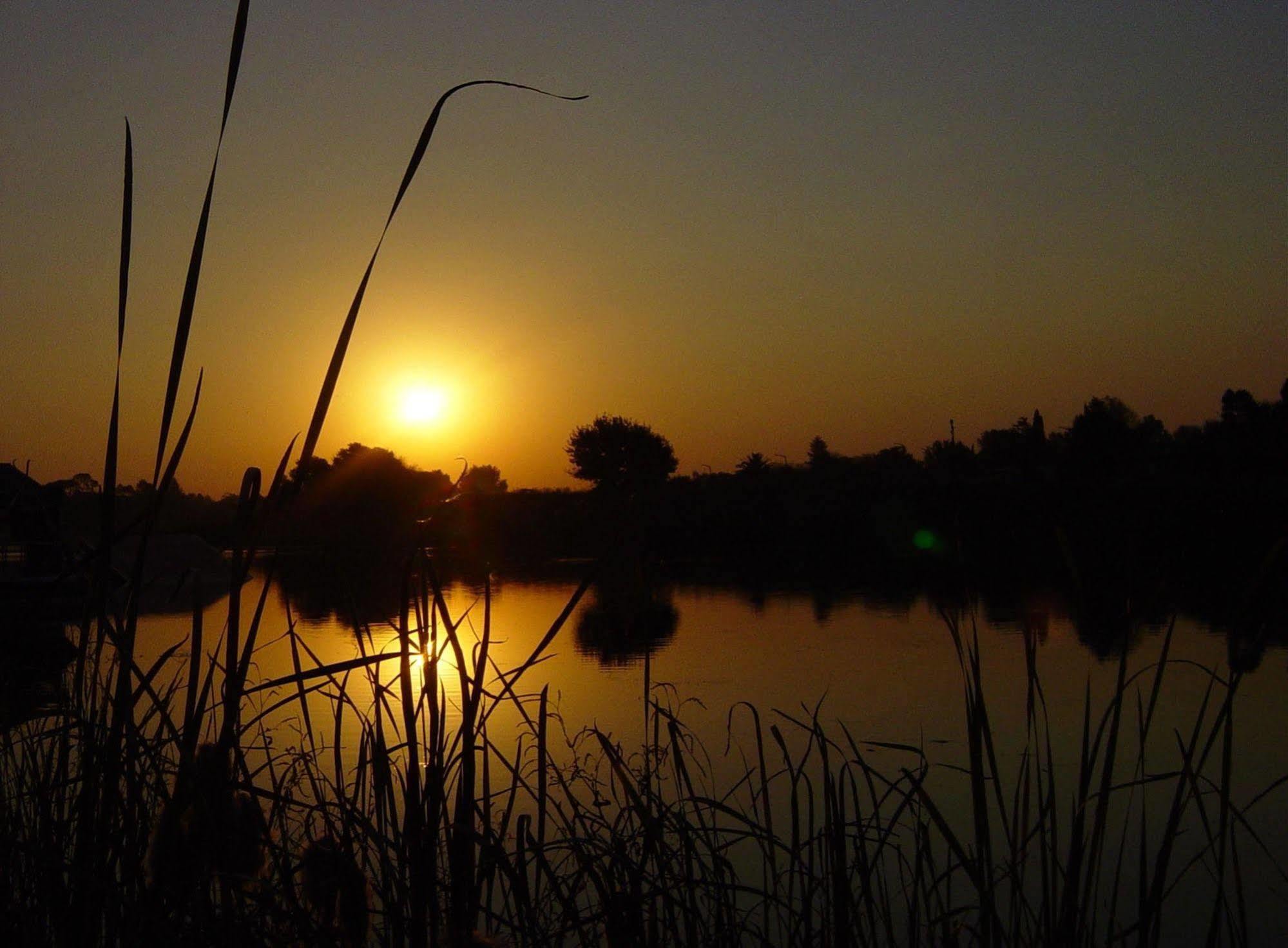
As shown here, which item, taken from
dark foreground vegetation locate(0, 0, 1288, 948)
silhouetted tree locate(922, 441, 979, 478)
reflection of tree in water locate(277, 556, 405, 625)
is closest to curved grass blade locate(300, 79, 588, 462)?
dark foreground vegetation locate(0, 0, 1288, 948)

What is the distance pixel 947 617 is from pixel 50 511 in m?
1.73

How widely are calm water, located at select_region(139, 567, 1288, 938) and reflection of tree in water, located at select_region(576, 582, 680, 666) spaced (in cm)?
5

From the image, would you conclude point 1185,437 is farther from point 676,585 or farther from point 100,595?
point 100,595

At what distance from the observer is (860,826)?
1734 millimetres

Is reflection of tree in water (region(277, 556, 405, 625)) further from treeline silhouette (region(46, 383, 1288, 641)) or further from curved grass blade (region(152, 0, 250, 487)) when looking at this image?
curved grass blade (region(152, 0, 250, 487))

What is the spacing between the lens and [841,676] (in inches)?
352

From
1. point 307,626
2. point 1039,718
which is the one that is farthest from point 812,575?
point 1039,718

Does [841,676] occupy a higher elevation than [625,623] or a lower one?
lower

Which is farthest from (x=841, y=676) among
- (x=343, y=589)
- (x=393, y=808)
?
(x=343, y=589)

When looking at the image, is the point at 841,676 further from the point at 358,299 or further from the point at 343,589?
the point at 358,299

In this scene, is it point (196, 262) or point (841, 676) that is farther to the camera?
point (841, 676)

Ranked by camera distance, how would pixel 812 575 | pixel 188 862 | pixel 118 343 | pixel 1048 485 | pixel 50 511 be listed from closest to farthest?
pixel 118 343
pixel 188 862
pixel 1048 485
pixel 50 511
pixel 812 575

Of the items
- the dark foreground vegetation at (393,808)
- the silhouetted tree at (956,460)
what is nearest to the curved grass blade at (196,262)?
the dark foreground vegetation at (393,808)

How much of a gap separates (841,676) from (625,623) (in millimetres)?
7458
